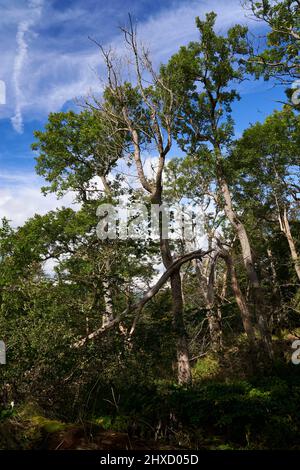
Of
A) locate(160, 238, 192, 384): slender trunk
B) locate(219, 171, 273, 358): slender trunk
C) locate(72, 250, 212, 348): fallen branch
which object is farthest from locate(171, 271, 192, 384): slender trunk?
locate(219, 171, 273, 358): slender trunk

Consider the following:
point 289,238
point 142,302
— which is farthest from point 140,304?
point 289,238

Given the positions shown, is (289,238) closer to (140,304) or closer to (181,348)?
(181,348)

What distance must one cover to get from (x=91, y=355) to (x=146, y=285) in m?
3.47

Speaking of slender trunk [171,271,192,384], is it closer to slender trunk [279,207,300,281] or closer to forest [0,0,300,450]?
forest [0,0,300,450]

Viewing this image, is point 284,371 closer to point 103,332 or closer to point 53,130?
point 103,332

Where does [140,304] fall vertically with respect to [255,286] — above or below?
below

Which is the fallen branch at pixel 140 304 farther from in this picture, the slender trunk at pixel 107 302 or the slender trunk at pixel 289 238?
the slender trunk at pixel 289 238

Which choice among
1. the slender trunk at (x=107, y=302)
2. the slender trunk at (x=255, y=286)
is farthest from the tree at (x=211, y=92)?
the slender trunk at (x=107, y=302)

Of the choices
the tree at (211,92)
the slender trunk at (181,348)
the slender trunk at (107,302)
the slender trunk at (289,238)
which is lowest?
the slender trunk at (181,348)

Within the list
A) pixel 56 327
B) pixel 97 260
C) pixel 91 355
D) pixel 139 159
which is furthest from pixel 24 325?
pixel 139 159

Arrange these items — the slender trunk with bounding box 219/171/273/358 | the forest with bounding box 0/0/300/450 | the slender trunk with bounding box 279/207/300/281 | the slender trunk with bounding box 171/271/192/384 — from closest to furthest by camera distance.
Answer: the forest with bounding box 0/0/300/450 < the slender trunk with bounding box 171/271/192/384 < the slender trunk with bounding box 219/171/273/358 < the slender trunk with bounding box 279/207/300/281

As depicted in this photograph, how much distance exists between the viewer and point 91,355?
314 inches

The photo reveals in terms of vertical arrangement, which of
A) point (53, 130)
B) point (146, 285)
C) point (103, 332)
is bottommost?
point (103, 332)

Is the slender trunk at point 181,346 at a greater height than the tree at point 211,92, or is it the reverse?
the tree at point 211,92
